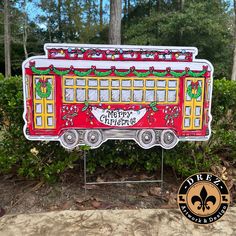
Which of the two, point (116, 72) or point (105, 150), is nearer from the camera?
point (116, 72)

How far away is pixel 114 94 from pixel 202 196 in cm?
133

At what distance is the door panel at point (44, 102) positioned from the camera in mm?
2664

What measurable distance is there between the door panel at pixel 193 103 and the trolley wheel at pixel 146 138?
362mm

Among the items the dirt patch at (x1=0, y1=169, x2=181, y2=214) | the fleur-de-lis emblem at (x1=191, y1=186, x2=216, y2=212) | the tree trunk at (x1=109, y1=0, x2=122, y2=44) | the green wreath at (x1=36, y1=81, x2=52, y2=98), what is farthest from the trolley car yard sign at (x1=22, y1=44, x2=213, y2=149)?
the tree trunk at (x1=109, y1=0, x2=122, y2=44)

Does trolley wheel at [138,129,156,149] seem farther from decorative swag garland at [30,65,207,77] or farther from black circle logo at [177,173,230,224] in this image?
black circle logo at [177,173,230,224]

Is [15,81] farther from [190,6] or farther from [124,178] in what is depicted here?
[190,6]

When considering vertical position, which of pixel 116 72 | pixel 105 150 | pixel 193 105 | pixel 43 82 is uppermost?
pixel 116 72

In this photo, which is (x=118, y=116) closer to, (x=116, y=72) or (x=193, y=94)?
(x=116, y=72)

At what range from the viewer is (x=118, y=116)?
276 cm

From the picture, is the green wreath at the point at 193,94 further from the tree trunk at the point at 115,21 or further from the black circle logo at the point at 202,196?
the tree trunk at the point at 115,21

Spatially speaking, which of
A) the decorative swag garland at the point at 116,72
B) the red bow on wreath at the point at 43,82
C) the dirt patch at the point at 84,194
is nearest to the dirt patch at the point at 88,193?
the dirt patch at the point at 84,194

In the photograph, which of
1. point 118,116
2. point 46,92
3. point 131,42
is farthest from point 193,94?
point 131,42

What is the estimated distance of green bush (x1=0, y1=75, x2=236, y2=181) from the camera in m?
2.95

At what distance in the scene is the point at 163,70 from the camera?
2732 millimetres
